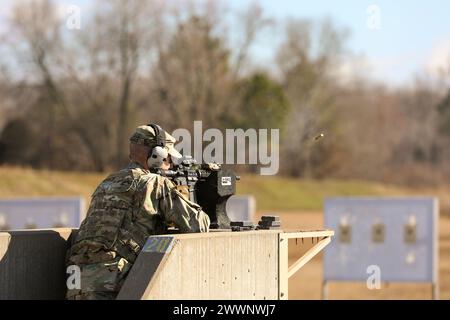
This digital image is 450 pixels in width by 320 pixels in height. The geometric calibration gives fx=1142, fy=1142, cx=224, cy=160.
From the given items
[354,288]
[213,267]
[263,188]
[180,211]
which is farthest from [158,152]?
[263,188]

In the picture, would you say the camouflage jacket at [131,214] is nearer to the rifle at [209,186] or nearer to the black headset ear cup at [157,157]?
the black headset ear cup at [157,157]

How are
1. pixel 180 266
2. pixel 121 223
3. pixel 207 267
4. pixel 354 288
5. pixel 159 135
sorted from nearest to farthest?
pixel 180 266, pixel 207 267, pixel 121 223, pixel 159 135, pixel 354 288

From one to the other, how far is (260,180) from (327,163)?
46.1 ft

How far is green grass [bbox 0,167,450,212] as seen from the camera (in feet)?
127

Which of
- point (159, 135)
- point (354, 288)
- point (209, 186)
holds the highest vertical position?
point (159, 135)

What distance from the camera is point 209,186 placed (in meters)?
7.05

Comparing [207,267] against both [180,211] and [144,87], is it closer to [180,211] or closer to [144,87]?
[180,211]

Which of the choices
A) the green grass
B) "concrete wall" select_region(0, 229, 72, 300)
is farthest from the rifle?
the green grass

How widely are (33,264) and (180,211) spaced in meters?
0.96

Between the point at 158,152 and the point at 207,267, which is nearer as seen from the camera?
the point at 207,267

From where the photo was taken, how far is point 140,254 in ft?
19.5

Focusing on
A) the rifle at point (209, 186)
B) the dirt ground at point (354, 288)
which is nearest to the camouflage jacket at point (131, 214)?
the rifle at point (209, 186)

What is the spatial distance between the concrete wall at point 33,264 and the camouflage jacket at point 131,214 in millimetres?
306
